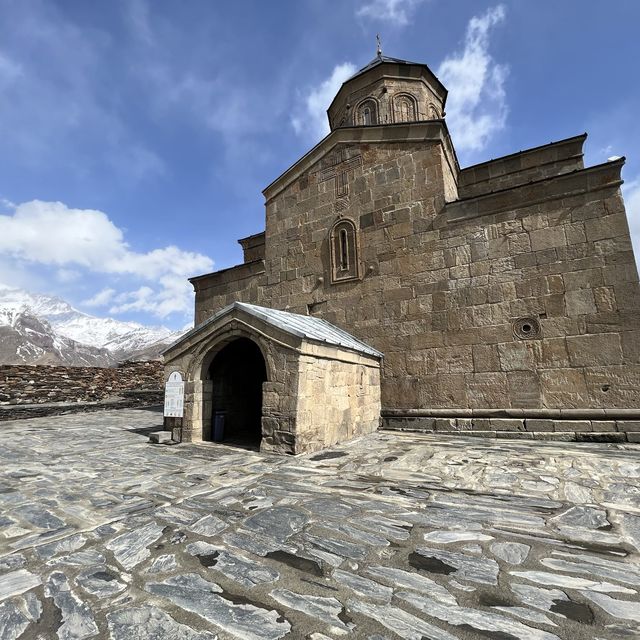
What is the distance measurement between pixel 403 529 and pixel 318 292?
776 cm

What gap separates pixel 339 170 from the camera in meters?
10.6

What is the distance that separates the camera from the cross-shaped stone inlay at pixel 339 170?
34.0ft

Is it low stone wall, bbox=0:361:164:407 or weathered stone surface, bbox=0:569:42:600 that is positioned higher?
low stone wall, bbox=0:361:164:407

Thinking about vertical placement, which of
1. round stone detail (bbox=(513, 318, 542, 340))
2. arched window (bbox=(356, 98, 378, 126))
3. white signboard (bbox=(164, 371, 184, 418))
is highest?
arched window (bbox=(356, 98, 378, 126))

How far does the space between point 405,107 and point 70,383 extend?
52.6 feet

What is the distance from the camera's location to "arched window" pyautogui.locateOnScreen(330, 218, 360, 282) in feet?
32.4

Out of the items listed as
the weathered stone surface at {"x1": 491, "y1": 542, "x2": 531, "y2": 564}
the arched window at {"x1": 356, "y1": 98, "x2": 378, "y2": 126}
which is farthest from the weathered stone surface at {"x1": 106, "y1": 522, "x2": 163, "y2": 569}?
the arched window at {"x1": 356, "y1": 98, "x2": 378, "y2": 126}

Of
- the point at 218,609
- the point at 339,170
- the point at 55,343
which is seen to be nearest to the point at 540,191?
the point at 339,170

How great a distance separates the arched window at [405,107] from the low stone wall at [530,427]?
9847mm

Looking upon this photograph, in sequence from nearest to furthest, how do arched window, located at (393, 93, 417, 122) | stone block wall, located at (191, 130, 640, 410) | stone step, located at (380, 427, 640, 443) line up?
Answer: stone step, located at (380, 427, 640, 443) < stone block wall, located at (191, 130, 640, 410) < arched window, located at (393, 93, 417, 122)

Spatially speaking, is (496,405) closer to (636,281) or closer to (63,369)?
(636,281)

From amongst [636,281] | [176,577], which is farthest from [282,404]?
[636,281]

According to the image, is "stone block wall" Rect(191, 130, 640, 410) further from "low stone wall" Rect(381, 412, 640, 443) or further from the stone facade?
the stone facade

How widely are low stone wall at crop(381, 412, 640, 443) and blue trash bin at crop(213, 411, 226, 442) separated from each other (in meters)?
3.71
